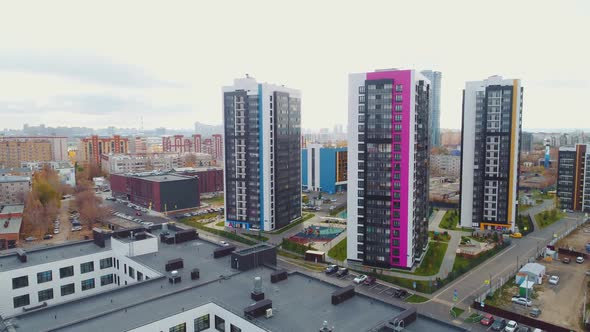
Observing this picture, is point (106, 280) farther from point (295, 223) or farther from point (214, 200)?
point (214, 200)

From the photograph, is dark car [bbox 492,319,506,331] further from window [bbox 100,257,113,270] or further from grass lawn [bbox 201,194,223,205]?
grass lawn [bbox 201,194,223,205]

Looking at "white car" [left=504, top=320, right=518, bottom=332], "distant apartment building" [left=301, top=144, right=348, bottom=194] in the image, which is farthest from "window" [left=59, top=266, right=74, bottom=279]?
"distant apartment building" [left=301, top=144, right=348, bottom=194]

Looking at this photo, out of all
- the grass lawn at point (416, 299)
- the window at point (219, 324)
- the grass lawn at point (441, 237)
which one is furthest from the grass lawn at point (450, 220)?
the window at point (219, 324)

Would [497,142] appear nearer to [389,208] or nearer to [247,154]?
[389,208]

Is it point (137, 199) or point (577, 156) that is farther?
point (137, 199)

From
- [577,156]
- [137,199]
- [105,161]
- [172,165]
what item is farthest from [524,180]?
[105,161]
